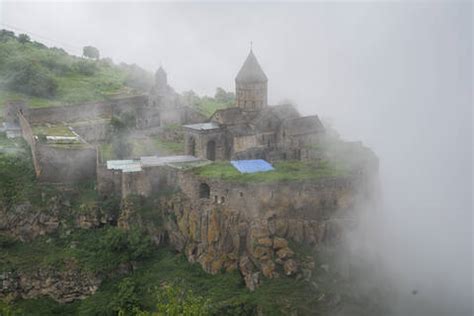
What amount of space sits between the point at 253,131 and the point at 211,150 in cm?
177

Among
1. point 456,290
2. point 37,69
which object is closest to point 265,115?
point 456,290

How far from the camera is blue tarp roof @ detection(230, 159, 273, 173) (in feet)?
93.9

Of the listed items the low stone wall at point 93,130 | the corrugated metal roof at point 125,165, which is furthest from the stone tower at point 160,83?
the corrugated metal roof at point 125,165

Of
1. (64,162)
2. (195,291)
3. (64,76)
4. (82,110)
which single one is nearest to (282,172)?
(195,291)

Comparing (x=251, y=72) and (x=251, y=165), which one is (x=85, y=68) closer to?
(x=251, y=72)

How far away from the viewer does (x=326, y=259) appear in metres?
27.8

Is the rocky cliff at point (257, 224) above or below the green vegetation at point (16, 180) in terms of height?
below

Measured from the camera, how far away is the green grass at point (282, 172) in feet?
91.1

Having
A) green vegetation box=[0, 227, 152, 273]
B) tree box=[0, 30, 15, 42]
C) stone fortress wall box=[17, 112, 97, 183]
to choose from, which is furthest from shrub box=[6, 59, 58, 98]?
green vegetation box=[0, 227, 152, 273]

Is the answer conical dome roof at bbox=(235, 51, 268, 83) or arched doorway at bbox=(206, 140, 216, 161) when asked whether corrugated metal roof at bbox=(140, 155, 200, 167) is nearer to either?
arched doorway at bbox=(206, 140, 216, 161)

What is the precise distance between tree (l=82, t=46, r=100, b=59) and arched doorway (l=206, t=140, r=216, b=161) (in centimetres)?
2352

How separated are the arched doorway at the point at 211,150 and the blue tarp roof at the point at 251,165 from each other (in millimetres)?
2024

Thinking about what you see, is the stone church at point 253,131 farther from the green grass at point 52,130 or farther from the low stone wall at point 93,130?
the green grass at point 52,130

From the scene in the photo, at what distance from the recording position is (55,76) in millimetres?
44031
